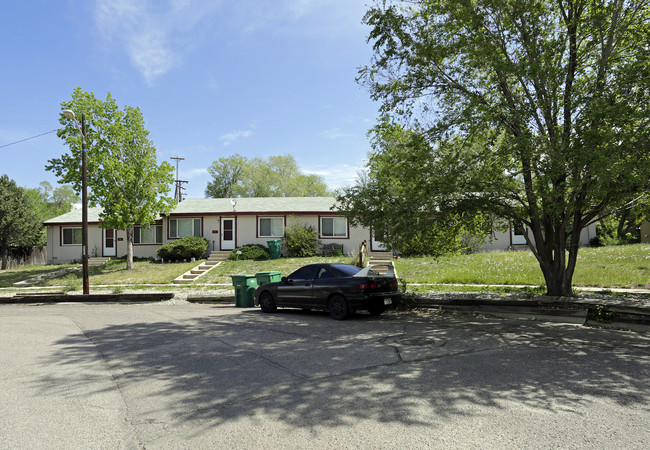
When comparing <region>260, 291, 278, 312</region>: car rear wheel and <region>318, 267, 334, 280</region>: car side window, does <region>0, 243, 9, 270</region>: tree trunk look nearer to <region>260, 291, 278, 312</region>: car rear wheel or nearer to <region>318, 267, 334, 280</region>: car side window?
<region>260, 291, 278, 312</region>: car rear wheel

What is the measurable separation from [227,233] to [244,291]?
1682cm

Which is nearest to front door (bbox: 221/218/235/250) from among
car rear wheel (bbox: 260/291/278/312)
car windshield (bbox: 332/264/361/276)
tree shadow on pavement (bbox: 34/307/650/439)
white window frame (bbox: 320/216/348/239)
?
white window frame (bbox: 320/216/348/239)

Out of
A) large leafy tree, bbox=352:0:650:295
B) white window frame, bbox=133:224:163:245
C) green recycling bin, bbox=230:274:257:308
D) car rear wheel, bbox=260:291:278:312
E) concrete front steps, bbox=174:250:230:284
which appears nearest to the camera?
large leafy tree, bbox=352:0:650:295

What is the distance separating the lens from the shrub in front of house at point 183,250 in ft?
91.8

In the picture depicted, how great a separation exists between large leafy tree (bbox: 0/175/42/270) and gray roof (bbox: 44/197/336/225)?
312cm

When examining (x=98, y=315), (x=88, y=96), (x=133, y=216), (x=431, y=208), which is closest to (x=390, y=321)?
(x=431, y=208)

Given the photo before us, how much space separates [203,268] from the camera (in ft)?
83.9

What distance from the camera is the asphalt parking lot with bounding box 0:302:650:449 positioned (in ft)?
13.2

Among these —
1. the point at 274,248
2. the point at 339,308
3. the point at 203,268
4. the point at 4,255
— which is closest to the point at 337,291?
the point at 339,308

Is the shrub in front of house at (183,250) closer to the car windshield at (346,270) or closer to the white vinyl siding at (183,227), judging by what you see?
the white vinyl siding at (183,227)

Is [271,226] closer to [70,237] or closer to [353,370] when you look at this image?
[70,237]

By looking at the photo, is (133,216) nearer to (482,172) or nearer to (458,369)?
(482,172)

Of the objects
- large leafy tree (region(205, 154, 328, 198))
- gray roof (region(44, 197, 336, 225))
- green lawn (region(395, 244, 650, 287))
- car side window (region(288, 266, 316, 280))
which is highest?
large leafy tree (region(205, 154, 328, 198))

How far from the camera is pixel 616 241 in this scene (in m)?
25.2
